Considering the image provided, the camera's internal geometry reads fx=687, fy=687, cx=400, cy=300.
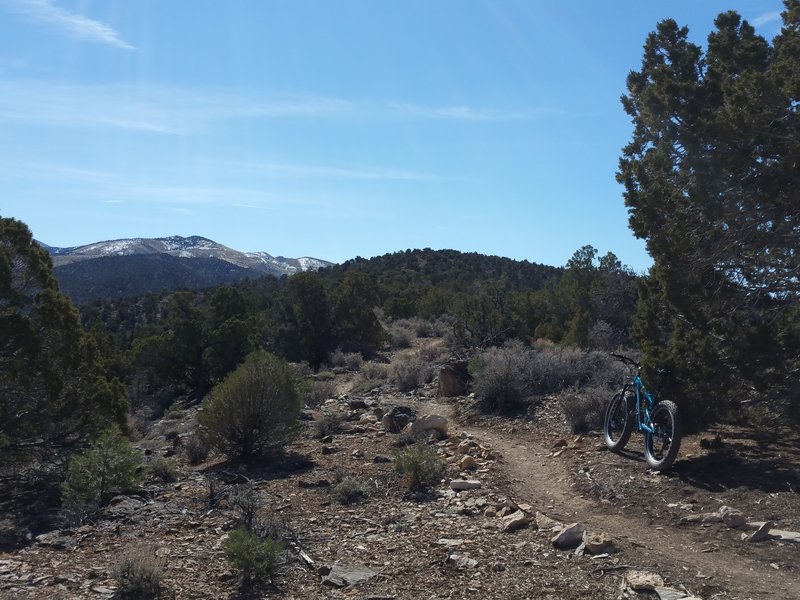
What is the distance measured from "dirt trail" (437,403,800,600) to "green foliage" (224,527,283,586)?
3078mm

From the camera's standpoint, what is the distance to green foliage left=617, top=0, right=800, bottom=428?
8.07 metres

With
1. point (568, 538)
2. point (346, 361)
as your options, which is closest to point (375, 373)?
point (346, 361)

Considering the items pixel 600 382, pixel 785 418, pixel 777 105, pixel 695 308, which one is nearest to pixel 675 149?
pixel 777 105

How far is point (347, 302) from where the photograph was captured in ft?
96.7

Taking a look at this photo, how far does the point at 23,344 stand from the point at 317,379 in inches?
442

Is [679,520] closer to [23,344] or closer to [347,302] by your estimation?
[23,344]

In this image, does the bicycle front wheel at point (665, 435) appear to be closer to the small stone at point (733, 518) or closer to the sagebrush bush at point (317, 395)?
the small stone at point (733, 518)

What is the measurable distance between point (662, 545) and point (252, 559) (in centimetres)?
373

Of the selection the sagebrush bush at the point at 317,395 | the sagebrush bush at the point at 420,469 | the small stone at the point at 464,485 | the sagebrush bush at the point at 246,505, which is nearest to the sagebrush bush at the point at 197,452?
the sagebrush bush at the point at 246,505

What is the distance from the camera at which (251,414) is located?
11.3 m

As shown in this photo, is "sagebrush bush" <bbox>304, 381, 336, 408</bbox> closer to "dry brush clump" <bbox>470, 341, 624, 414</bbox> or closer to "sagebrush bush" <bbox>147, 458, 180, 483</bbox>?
"dry brush clump" <bbox>470, 341, 624, 414</bbox>

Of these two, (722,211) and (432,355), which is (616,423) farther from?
(432,355)

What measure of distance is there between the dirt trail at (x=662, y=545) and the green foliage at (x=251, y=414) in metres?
3.89

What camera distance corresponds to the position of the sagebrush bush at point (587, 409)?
11469 millimetres
